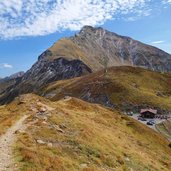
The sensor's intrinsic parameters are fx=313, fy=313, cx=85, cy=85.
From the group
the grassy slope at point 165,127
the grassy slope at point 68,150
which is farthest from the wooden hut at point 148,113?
the grassy slope at point 68,150

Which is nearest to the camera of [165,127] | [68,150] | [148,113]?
[68,150]

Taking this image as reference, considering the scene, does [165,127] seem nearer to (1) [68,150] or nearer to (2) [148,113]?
(2) [148,113]

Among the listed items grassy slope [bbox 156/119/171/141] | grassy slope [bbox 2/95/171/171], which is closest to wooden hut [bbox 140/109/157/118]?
grassy slope [bbox 156/119/171/141]

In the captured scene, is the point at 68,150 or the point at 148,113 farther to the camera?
the point at 148,113

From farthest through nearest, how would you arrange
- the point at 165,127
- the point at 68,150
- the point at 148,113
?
the point at 148,113, the point at 165,127, the point at 68,150

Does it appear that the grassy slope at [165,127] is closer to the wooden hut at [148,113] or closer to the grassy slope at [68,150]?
the wooden hut at [148,113]

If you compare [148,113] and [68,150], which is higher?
[68,150]

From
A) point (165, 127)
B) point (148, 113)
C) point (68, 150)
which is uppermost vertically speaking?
point (68, 150)

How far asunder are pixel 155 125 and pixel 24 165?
365 feet

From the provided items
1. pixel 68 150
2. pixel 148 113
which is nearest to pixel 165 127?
pixel 148 113

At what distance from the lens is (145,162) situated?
49.2 metres

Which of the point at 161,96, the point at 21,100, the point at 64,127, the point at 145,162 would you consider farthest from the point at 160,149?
the point at 161,96

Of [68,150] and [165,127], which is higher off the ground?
[68,150]

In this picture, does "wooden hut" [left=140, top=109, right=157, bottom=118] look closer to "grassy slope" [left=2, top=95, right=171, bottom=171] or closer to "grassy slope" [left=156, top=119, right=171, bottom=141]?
"grassy slope" [left=156, top=119, right=171, bottom=141]
